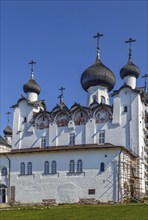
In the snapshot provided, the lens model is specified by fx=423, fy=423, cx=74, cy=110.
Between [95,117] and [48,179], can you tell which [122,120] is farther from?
[48,179]

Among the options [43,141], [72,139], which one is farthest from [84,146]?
[43,141]

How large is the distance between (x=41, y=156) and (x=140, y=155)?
9.41 meters

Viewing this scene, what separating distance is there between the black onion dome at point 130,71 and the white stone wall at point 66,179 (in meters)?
12.0

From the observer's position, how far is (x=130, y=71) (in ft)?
143

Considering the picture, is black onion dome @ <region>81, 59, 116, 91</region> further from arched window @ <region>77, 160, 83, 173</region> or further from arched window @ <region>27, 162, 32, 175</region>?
arched window @ <region>27, 162, 32, 175</region>

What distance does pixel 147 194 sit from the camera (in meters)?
41.2

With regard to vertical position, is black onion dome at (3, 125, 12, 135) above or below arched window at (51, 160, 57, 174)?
above

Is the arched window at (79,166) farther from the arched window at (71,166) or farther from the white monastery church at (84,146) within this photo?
the arched window at (71,166)

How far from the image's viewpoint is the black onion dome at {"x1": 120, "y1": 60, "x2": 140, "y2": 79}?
4369 cm

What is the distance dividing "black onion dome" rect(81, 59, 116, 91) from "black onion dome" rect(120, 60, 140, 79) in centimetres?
112

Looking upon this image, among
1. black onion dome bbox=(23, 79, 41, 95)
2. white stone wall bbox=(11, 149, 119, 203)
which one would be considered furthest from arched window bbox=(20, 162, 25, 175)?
black onion dome bbox=(23, 79, 41, 95)

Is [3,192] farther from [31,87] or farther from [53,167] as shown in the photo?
[31,87]

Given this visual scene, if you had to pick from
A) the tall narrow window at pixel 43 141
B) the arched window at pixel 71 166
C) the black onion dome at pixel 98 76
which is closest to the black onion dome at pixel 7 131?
the tall narrow window at pixel 43 141

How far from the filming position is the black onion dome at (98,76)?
43.2 m
